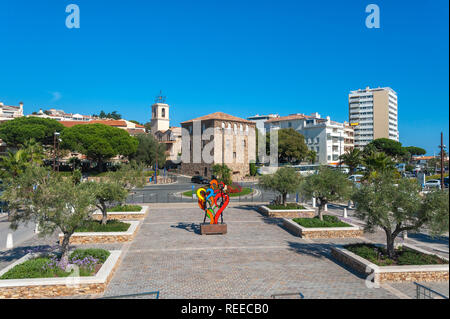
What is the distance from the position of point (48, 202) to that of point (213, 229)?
9.23 m

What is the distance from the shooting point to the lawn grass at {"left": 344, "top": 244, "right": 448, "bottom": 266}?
11.6 m

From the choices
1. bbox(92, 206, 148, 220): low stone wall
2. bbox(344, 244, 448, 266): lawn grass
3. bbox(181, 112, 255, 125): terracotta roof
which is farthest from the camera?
bbox(181, 112, 255, 125): terracotta roof

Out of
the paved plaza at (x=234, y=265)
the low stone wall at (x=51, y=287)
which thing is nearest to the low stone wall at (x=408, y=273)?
the paved plaza at (x=234, y=265)

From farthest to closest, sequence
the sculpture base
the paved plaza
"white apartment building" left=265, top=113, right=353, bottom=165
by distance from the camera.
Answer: "white apartment building" left=265, top=113, right=353, bottom=165, the sculpture base, the paved plaza

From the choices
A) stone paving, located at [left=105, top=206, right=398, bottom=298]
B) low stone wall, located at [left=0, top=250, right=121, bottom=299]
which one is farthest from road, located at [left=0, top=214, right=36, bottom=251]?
low stone wall, located at [left=0, top=250, right=121, bottom=299]

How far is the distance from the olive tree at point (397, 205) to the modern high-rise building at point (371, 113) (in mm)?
114933

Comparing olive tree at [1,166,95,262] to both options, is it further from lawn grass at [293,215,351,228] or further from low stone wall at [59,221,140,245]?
lawn grass at [293,215,351,228]

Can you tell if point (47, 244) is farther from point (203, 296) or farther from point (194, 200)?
point (194, 200)

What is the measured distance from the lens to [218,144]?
60000 millimetres

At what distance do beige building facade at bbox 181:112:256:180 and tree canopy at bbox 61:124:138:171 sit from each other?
Answer: 37.2ft

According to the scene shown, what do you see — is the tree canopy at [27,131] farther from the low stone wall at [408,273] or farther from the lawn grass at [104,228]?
the low stone wall at [408,273]

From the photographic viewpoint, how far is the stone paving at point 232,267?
33.7 ft
